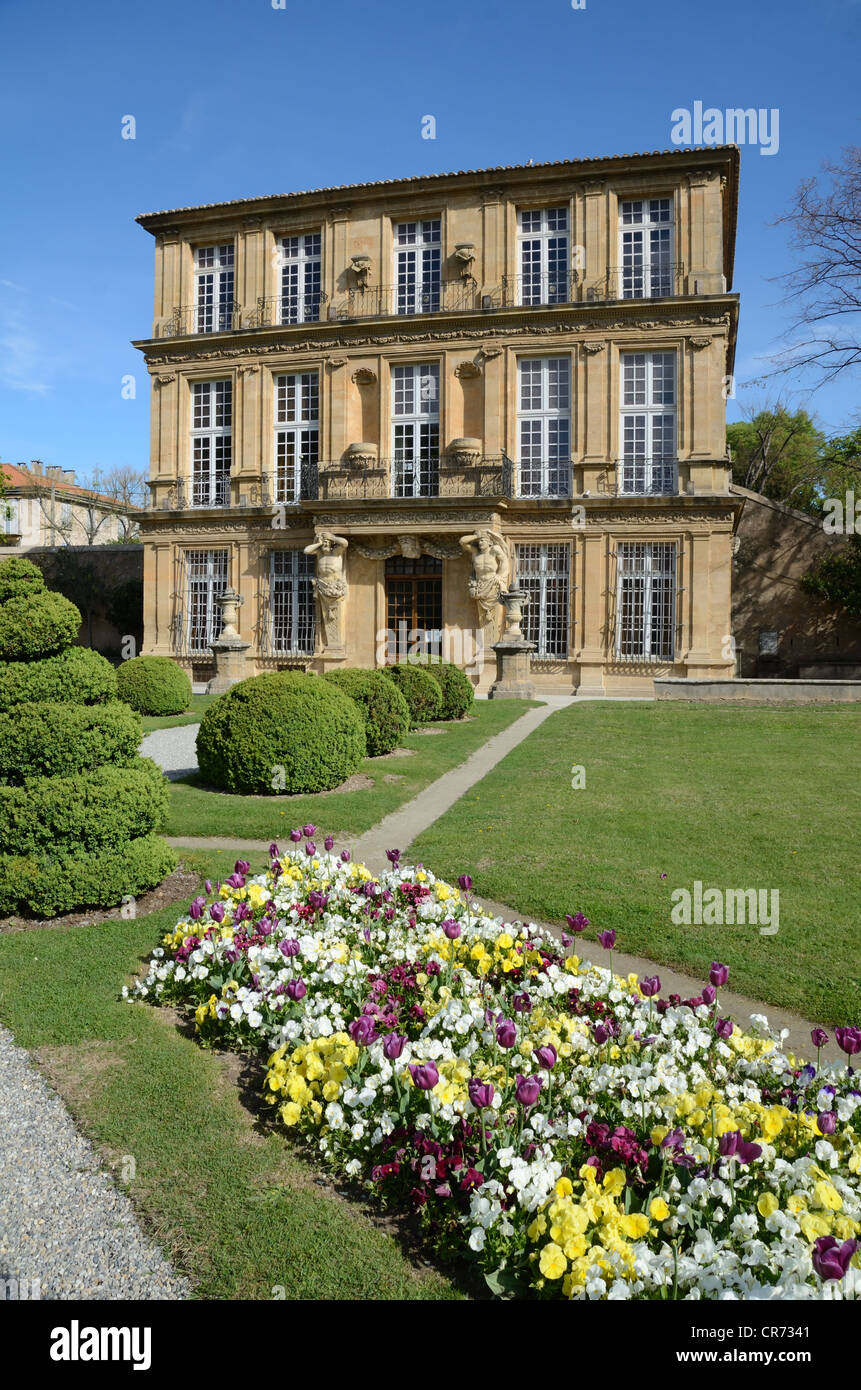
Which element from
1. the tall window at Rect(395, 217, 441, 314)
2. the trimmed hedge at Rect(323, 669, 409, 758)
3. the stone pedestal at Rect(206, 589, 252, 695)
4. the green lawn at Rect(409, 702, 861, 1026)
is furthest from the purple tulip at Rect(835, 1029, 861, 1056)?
the tall window at Rect(395, 217, 441, 314)

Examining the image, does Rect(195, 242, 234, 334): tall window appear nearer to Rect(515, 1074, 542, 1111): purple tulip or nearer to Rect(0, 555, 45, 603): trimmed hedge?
Rect(0, 555, 45, 603): trimmed hedge

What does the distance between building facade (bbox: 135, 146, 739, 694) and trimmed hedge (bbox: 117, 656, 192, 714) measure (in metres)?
9.11

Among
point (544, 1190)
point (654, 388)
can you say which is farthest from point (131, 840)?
point (654, 388)

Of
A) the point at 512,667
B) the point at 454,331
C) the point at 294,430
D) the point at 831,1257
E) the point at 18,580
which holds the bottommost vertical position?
the point at 831,1257

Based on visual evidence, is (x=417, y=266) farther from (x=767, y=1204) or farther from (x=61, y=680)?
(x=767, y=1204)

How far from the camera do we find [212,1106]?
12.8 feet

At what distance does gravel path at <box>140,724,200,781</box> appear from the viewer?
12453mm

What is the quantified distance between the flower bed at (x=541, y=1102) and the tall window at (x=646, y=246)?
87.7 ft

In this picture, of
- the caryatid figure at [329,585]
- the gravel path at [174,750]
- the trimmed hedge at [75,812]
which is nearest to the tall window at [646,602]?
the caryatid figure at [329,585]

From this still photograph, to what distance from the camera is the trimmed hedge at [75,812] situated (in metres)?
6.09

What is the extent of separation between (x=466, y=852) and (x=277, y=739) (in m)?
3.54

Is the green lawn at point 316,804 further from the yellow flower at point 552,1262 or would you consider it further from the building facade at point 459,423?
the building facade at point 459,423

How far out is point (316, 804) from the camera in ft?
32.1

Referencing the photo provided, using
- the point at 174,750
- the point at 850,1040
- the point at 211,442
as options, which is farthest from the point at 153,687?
the point at 850,1040
